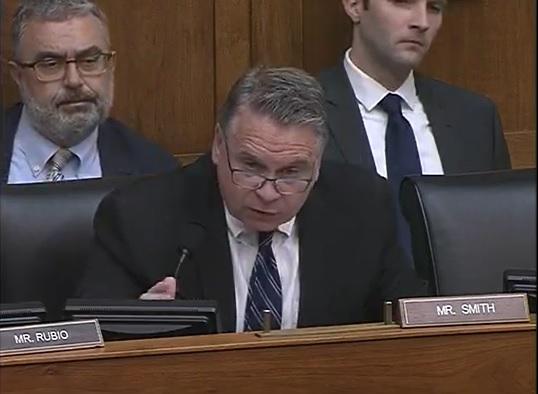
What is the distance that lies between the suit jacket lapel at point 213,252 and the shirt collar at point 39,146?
2.36 feet

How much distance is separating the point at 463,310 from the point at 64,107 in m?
1.40

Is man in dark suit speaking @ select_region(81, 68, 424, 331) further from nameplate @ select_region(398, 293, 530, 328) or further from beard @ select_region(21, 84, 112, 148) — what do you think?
beard @ select_region(21, 84, 112, 148)

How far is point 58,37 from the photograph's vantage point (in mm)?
3381

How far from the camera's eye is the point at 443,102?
3510 mm

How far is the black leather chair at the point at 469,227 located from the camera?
274cm

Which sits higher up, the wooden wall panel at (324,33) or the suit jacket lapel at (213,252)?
the wooden wall panel at (324,33)

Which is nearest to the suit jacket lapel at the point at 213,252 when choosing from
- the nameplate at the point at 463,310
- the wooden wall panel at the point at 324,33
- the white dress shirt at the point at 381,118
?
the nameplate at the point at 463,310

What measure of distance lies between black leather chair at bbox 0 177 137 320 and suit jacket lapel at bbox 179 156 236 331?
18 centimetres

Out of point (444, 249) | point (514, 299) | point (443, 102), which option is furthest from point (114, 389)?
point (443, 102)

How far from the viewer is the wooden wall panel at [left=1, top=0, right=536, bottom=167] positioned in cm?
382

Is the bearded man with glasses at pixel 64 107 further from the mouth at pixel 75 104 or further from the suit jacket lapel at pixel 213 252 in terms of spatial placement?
the suit jacket lapel at pixel 213 252

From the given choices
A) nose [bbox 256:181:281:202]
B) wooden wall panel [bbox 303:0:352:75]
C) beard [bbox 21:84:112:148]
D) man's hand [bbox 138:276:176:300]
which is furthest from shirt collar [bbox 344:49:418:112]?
man's hand [bbox 138:276:176:300]

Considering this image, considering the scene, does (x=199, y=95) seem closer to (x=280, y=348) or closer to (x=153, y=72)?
(x=153, y=72)

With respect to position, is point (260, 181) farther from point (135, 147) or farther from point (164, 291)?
point (135, 147)
